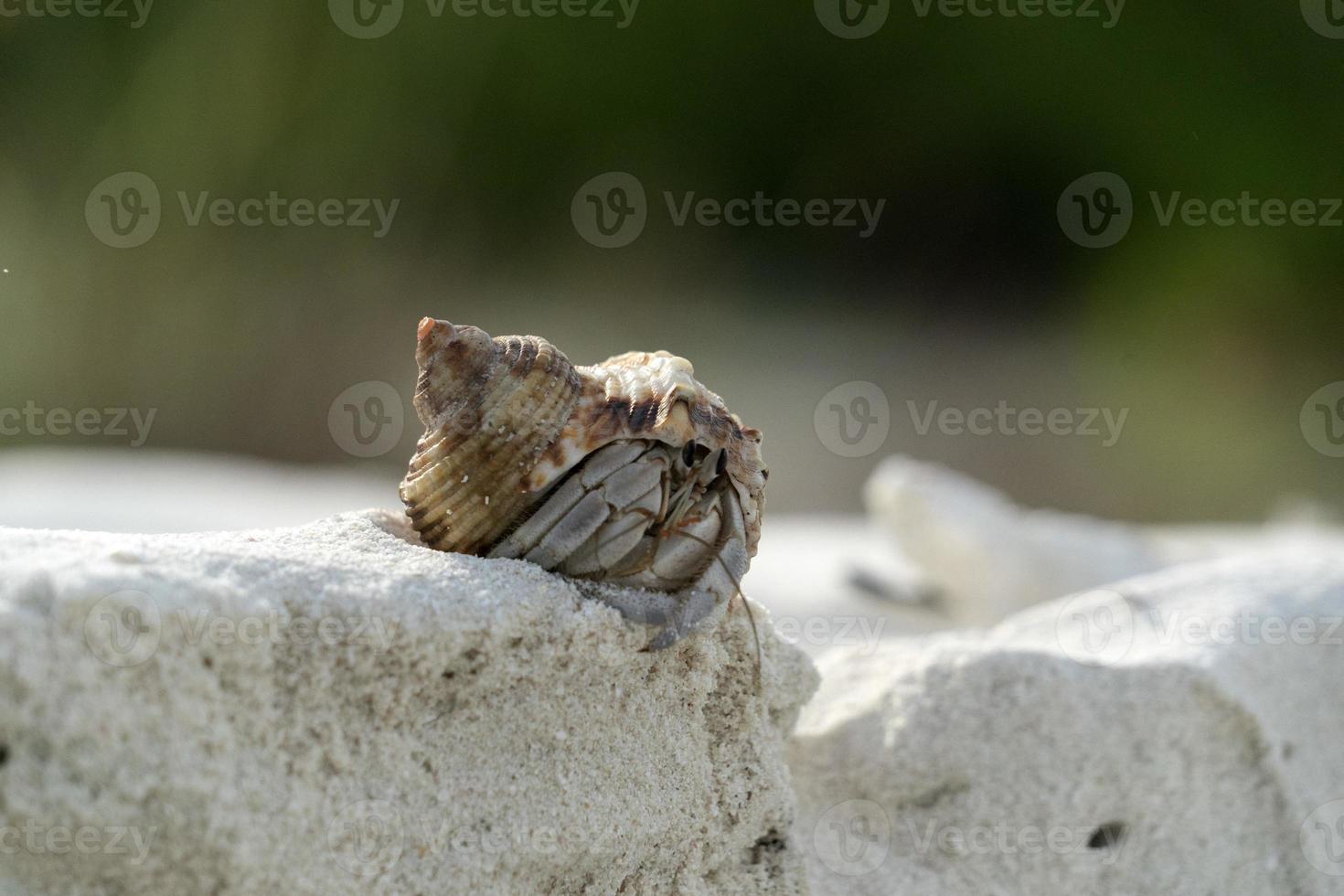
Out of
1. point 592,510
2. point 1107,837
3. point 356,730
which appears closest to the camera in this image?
point 356,730

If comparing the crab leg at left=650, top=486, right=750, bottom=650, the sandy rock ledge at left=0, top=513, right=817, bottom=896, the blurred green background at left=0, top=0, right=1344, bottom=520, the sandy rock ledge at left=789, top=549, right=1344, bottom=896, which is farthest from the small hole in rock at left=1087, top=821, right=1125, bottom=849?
the blurred green background at left=0, top=0, right=1344, bottom=520

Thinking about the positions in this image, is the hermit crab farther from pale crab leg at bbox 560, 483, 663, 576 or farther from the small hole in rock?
the small hole in rock

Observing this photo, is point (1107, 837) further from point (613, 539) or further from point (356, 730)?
point (356, 730)

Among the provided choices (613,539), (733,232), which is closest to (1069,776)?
(613,539)

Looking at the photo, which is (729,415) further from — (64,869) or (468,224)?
(468,224)

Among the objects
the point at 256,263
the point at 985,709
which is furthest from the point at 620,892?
the point at 256,263

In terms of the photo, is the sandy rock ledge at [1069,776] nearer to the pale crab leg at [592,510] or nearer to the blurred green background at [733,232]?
the pale crab leg at [592,510]
